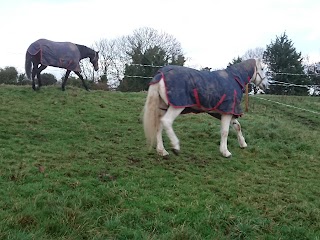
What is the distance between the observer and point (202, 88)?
6.70m

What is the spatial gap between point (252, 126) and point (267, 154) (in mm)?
2552

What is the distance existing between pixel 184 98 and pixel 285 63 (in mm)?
27562

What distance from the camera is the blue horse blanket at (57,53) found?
12.7 meters

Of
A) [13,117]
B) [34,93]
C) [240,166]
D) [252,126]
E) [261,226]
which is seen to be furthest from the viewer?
[34,93]

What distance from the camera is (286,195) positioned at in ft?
17.5

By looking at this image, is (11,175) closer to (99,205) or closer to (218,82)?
(99,205)

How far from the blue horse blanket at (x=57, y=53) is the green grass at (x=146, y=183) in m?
3.35

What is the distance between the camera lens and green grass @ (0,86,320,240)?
4059 mm

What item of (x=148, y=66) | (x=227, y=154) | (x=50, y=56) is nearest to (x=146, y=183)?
(x=227, y=154)

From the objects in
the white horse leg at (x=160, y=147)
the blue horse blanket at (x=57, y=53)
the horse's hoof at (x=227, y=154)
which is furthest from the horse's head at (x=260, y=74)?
the blue horse blanket at (x=57, y=53)

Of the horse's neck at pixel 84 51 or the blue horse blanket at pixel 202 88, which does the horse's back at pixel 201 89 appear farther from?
the horse's neck at pixel 84 51

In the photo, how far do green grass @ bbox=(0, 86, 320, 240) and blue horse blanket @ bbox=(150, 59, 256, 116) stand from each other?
1021 mm

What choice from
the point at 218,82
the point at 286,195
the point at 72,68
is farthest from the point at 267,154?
the point at 72,68

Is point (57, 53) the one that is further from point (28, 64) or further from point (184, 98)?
point (184, 98)
